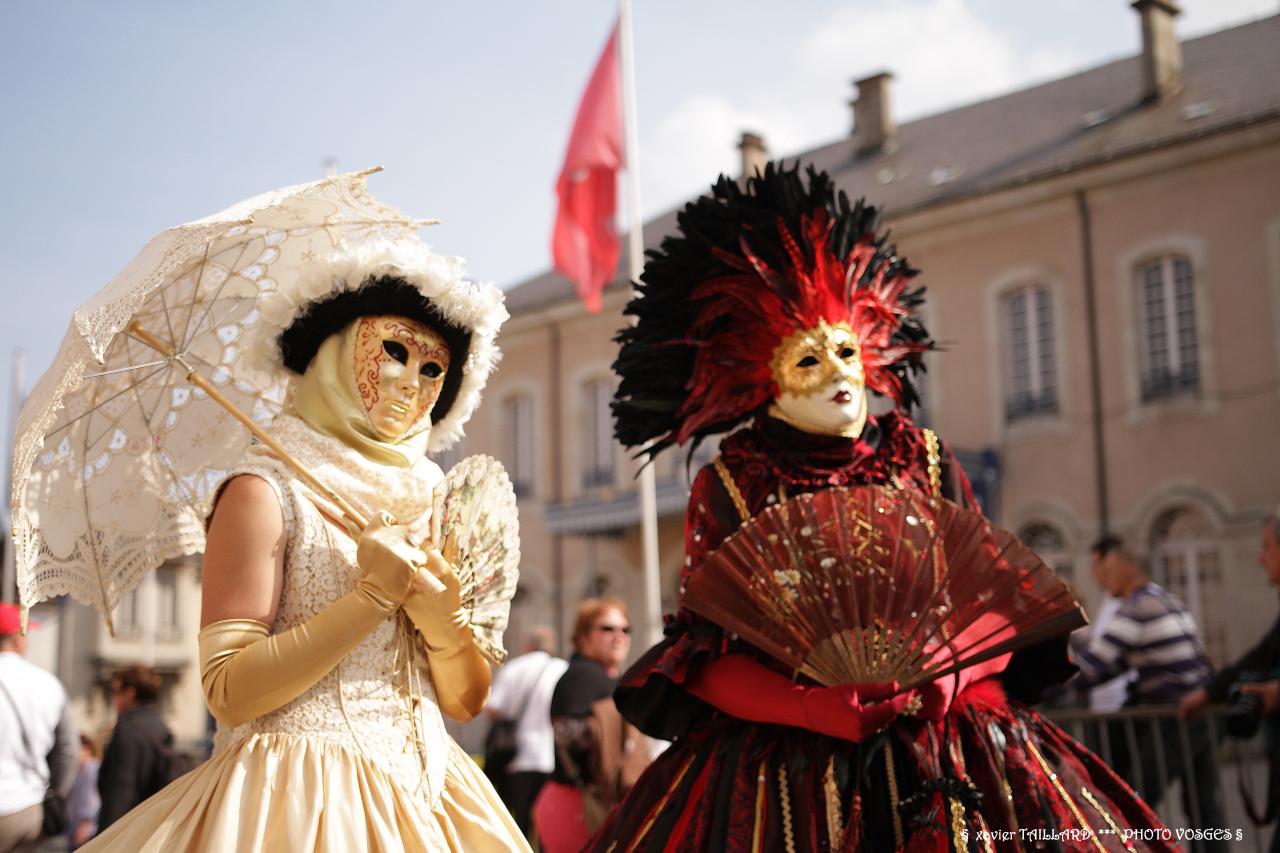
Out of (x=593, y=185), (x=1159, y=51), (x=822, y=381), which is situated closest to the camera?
(x=822, y=381)

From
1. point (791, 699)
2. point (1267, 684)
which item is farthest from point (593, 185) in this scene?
point (791, 699)

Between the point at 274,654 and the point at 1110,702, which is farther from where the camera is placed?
the point at 1110,702

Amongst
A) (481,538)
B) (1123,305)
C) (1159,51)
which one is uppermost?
(1159,51)

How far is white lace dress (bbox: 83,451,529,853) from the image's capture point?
2.57 m

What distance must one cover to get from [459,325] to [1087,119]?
19.6 metres

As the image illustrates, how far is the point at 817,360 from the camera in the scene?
3408 millimetres

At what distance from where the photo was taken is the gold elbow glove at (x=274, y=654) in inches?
105

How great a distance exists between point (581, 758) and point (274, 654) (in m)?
3.17

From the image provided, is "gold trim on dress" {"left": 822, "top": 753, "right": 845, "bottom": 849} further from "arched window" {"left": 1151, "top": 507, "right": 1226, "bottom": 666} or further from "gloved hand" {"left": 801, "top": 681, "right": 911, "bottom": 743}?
"arched window" {"left": 1151, "top": 507, "right": 1226, "bottom": 666}

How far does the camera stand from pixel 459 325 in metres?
3.21

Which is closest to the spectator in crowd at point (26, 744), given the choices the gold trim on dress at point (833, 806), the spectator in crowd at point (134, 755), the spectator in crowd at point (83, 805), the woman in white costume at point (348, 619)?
the spectator in crowd at point (134, 755)

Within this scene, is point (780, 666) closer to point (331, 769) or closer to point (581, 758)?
point (331, 769)

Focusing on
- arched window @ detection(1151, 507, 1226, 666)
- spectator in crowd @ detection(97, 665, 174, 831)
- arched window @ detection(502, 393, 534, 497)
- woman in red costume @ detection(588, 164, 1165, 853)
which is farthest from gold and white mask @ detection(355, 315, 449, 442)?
arched window @ detection(502, 393, 534, 497)

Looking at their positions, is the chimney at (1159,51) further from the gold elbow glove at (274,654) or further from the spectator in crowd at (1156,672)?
the gold elbow glove at (274,654)
